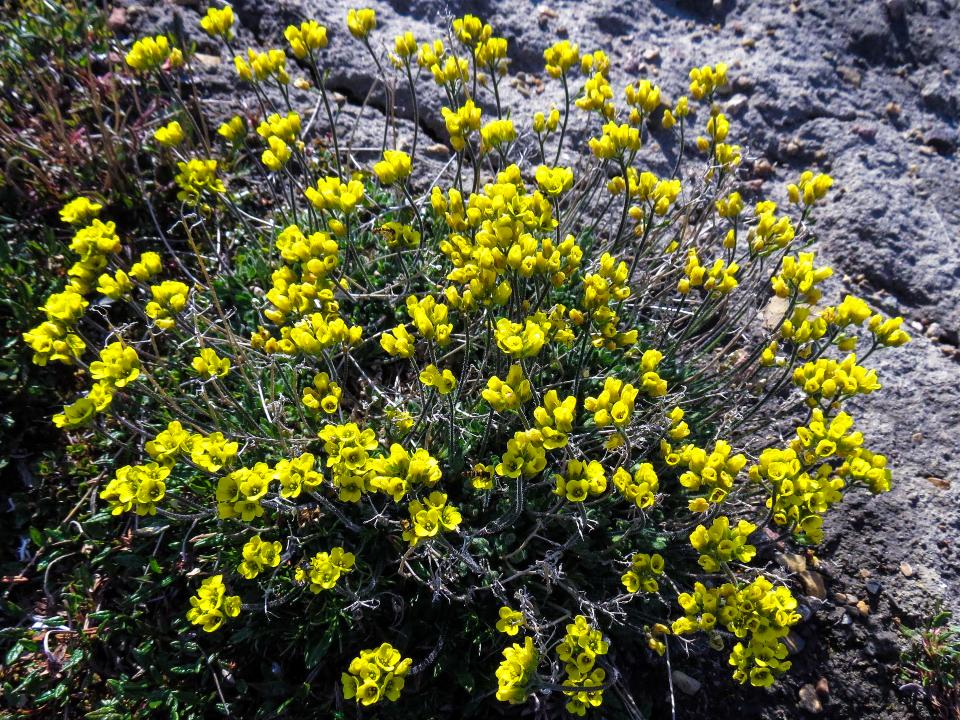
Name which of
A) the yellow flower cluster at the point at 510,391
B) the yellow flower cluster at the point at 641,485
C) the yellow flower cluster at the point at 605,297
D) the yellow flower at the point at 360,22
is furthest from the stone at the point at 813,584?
the yellow flower at the point at 360,22

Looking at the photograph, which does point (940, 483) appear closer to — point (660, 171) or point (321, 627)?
point (660, 171)

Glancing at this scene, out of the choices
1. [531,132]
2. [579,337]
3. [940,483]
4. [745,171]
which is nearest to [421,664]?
[579,337]

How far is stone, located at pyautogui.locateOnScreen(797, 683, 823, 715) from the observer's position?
9.69 feet

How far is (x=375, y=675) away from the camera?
221cm

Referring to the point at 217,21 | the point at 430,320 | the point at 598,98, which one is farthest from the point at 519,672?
the point at 217,21

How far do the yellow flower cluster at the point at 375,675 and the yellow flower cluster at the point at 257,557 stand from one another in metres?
0.46

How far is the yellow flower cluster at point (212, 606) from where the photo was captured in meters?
2.35

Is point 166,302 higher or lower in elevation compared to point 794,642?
higher

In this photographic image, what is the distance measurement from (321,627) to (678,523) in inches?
62.3

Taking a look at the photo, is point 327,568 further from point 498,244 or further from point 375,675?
point 498,244

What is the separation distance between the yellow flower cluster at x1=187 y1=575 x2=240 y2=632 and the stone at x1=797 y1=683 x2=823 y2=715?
8.18 feet

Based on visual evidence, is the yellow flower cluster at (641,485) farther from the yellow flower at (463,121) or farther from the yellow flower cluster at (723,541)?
the yellow flower at (463,121)

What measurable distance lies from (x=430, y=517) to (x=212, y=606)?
2.88 ft

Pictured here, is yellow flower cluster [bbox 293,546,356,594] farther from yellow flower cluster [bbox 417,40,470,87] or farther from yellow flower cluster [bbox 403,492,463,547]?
yellow flower cluster [bbox 417,40,470,87]
